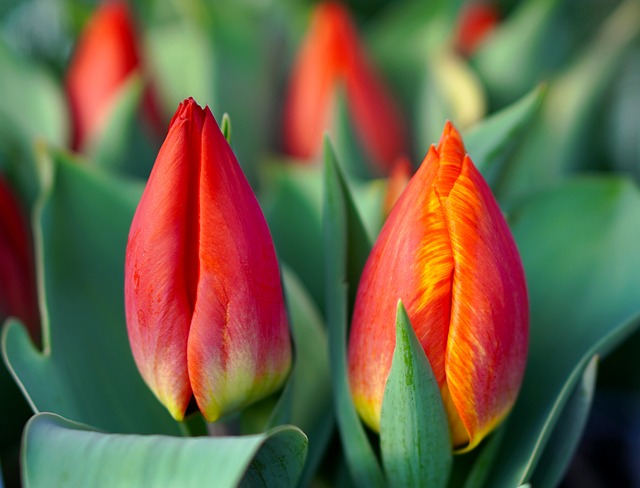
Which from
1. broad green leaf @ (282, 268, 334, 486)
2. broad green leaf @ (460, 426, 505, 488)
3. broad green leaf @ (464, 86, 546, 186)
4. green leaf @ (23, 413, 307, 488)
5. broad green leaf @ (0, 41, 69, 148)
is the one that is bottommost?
broad green leaf @ (460, 426, 505, 488)

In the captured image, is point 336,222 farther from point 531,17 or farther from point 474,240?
point 531,17

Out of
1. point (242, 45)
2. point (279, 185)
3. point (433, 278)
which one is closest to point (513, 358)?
point (433, 278)

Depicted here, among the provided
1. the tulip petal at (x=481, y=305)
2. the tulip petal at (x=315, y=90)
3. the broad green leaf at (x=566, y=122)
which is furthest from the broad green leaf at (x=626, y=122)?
the tulip petal at (x=481, y=305)

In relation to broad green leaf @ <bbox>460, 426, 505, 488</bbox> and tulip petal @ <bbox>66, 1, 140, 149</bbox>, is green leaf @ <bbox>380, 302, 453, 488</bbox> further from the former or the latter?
tulip petal @ <bbox>66, 1, 140, 149</bbox>

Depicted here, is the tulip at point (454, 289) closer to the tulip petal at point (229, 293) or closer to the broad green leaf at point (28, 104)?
the tulip petal at point (229, 293)

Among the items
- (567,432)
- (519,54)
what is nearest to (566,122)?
(519,54)

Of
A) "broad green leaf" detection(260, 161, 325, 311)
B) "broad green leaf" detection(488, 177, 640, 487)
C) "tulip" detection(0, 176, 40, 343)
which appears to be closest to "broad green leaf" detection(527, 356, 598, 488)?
"broad green leaf" detection(488, 177, 640, 487)
